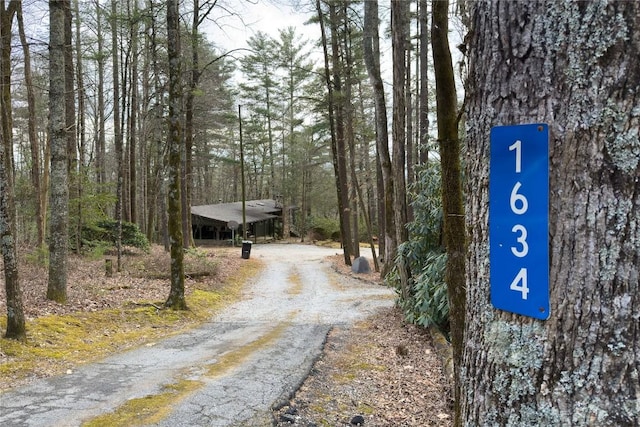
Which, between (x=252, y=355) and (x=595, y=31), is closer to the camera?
(x=595, y=31)

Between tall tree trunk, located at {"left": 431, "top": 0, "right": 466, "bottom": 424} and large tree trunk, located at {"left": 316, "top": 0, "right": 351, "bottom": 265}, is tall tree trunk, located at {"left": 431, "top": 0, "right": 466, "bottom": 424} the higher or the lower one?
the lower one

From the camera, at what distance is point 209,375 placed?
18.7ft

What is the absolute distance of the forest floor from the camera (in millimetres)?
4785

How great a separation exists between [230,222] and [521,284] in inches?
1295

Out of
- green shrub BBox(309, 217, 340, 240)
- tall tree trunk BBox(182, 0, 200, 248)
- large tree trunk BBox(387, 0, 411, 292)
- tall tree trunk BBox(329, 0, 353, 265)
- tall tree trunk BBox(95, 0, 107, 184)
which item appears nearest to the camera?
large tree trunk BBox(387, 0, 411, 292)

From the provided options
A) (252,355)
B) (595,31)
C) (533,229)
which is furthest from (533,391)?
(252,355)

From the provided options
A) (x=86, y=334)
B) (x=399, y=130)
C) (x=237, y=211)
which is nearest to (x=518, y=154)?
(x=86, y=334)

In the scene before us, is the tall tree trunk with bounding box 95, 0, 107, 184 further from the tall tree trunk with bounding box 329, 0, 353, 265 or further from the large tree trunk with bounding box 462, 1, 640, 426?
the large tree trunk with bounding box 462, 1, 640, 426

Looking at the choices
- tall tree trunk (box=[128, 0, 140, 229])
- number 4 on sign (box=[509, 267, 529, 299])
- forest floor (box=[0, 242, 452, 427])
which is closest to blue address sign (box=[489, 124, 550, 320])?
number 4 on sign (box=[509, 267, 529, 299])

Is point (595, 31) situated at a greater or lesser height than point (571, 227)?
greater

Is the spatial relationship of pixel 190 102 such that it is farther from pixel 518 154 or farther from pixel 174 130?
pixel 518 154

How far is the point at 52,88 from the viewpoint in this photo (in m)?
8.30

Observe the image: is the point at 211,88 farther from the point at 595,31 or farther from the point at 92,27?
the point at 595,31

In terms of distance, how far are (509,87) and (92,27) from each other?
19.1 meters
